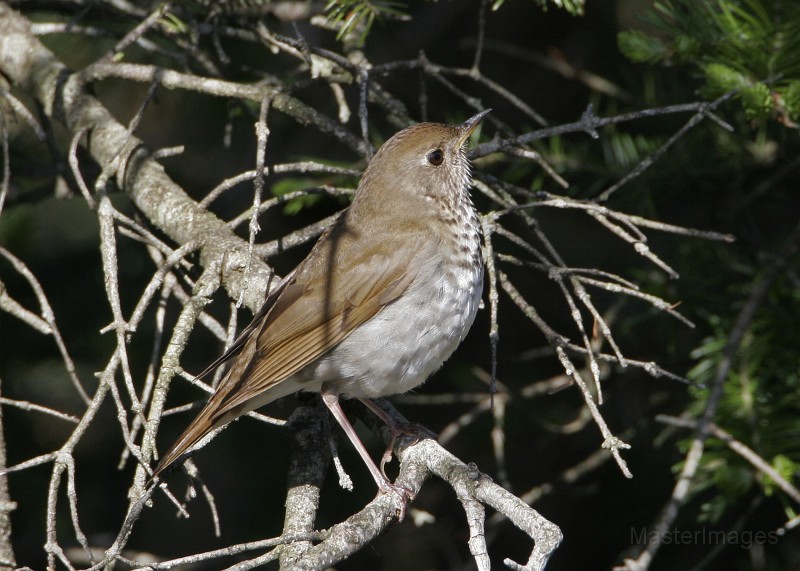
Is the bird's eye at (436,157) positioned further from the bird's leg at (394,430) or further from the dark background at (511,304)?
the bird's leg at (394,430)

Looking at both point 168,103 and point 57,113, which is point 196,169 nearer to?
point 168,103

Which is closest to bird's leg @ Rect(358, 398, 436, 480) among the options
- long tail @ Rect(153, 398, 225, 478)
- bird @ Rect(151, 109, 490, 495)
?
bird @ Rect(151, 109, 490, 495)

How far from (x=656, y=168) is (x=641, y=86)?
623 millimetres

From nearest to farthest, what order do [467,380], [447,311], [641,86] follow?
[447,311]
[641,86]
[467,380]

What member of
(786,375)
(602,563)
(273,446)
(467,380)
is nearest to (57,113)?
(273,446)

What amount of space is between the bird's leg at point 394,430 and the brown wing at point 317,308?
1.13 ft

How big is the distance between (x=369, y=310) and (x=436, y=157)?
735 mm

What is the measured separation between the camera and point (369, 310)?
3.22 m

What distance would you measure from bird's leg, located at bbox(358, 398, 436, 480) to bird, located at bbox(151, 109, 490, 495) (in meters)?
0.02

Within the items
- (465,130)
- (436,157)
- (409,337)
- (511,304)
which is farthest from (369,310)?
(511,304)

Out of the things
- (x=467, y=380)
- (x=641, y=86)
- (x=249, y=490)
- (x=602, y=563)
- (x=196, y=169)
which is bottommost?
(x=602, y=563)

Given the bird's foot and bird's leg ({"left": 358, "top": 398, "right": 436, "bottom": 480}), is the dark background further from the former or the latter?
the bird's foot

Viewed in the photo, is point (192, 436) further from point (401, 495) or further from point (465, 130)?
point (465, 130)

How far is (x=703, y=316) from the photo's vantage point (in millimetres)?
3516
